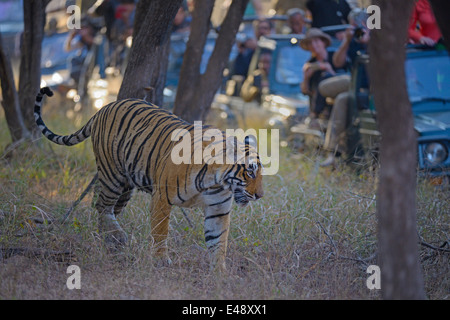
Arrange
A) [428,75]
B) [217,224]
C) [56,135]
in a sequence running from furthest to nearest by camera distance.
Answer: [428,75] < [56,135] < [217,224]

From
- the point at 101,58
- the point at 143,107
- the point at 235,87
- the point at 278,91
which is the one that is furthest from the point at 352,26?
the point at 101,58

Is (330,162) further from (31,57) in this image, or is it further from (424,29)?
(31,57)

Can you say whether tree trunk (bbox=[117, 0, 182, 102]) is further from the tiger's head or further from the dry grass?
the tiger's head

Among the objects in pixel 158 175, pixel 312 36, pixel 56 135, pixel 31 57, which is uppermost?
pixel 312 36

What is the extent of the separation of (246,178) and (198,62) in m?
3.17

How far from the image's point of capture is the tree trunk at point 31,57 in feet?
24.6

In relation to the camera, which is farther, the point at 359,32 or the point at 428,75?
the point at 359,32

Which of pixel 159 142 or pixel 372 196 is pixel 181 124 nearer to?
pixel 159 142

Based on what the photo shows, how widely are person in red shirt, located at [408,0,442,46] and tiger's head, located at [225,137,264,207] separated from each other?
3853mm

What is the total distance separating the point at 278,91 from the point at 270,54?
976 mm

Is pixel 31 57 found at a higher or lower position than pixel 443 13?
higher

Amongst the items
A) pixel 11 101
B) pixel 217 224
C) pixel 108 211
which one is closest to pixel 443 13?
pixel 217 224

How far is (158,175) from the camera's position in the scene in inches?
191

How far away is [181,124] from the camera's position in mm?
5102
